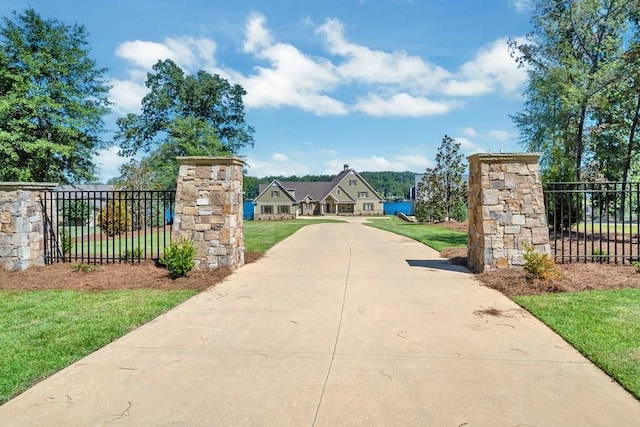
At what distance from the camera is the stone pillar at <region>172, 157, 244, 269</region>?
29.5 ft

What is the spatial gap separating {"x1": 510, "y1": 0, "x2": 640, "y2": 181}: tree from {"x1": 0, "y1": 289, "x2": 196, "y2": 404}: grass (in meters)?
15.0

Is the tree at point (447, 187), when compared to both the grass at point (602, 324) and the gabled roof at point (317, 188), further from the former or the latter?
the gabled roof at point (317, 188)

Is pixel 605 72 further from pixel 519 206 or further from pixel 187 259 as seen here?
pixel 187 259

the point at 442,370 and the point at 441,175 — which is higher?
the point at 441,175

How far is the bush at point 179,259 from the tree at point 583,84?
44.7 feet

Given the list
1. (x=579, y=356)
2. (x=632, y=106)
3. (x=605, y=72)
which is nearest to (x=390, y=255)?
(x=579, y=356)

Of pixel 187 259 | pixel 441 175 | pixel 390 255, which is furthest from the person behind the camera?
pixel 441 175

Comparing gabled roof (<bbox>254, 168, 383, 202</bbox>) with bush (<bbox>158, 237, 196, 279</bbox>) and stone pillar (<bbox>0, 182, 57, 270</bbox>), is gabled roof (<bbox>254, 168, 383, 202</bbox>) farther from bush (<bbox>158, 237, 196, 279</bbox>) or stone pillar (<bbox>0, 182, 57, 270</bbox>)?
bush (<bbox>158, 237, 196, 279</bbox>)

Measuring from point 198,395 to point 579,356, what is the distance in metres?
3.90

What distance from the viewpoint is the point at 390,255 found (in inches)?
451

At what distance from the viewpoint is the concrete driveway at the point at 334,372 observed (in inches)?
124

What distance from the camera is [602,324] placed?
5152 mm

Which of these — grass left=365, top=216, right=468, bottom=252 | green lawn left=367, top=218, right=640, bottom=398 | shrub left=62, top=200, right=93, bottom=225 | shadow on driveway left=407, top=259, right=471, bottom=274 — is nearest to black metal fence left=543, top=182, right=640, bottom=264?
green lawn left=367, top=218, right=640, bottom=398

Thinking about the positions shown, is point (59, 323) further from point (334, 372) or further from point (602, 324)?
point (602, 324)
